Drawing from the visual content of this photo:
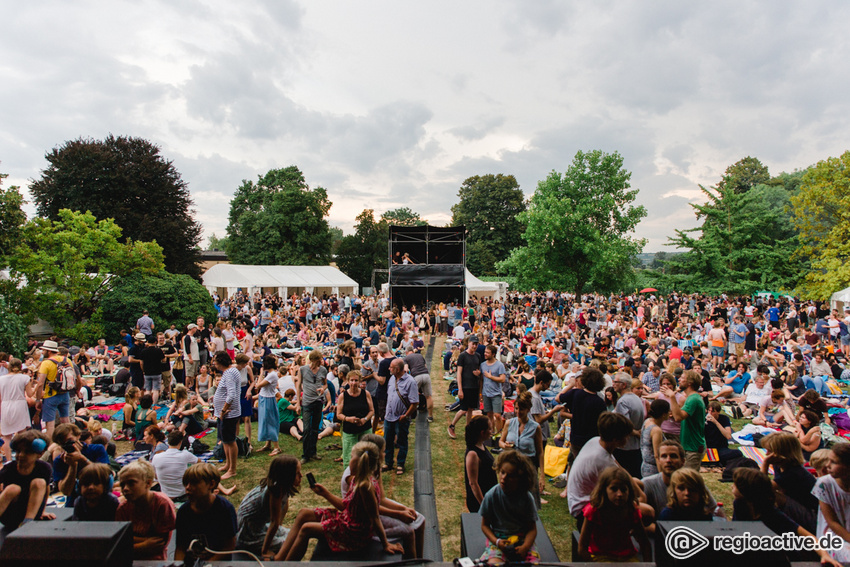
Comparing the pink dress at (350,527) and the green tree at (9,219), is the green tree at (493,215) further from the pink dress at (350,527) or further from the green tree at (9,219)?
the pink dress at (350,527)

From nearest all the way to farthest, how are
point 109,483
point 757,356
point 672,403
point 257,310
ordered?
point 109,483 < point 672,403 < point 757,356 < point 257,310

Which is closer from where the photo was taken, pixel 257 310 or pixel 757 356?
pixel 757 356

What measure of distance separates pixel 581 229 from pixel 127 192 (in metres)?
26.2

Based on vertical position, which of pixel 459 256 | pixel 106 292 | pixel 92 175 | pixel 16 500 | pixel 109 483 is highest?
pixel 92 175

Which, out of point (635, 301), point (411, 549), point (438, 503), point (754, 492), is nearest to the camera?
point (754, 492)

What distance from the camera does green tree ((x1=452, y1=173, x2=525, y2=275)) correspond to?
160 feet

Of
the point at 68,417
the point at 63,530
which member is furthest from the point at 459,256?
the point at 63,530

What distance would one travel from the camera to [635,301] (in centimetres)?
2539

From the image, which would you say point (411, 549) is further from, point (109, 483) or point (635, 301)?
point (635, 301)

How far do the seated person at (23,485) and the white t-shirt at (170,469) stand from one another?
103 centimetres

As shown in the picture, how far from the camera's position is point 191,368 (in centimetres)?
929

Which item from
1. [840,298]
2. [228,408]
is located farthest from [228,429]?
[840,298]

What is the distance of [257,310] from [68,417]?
579 inches

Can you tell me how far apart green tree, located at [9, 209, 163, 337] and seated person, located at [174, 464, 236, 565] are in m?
15.7
